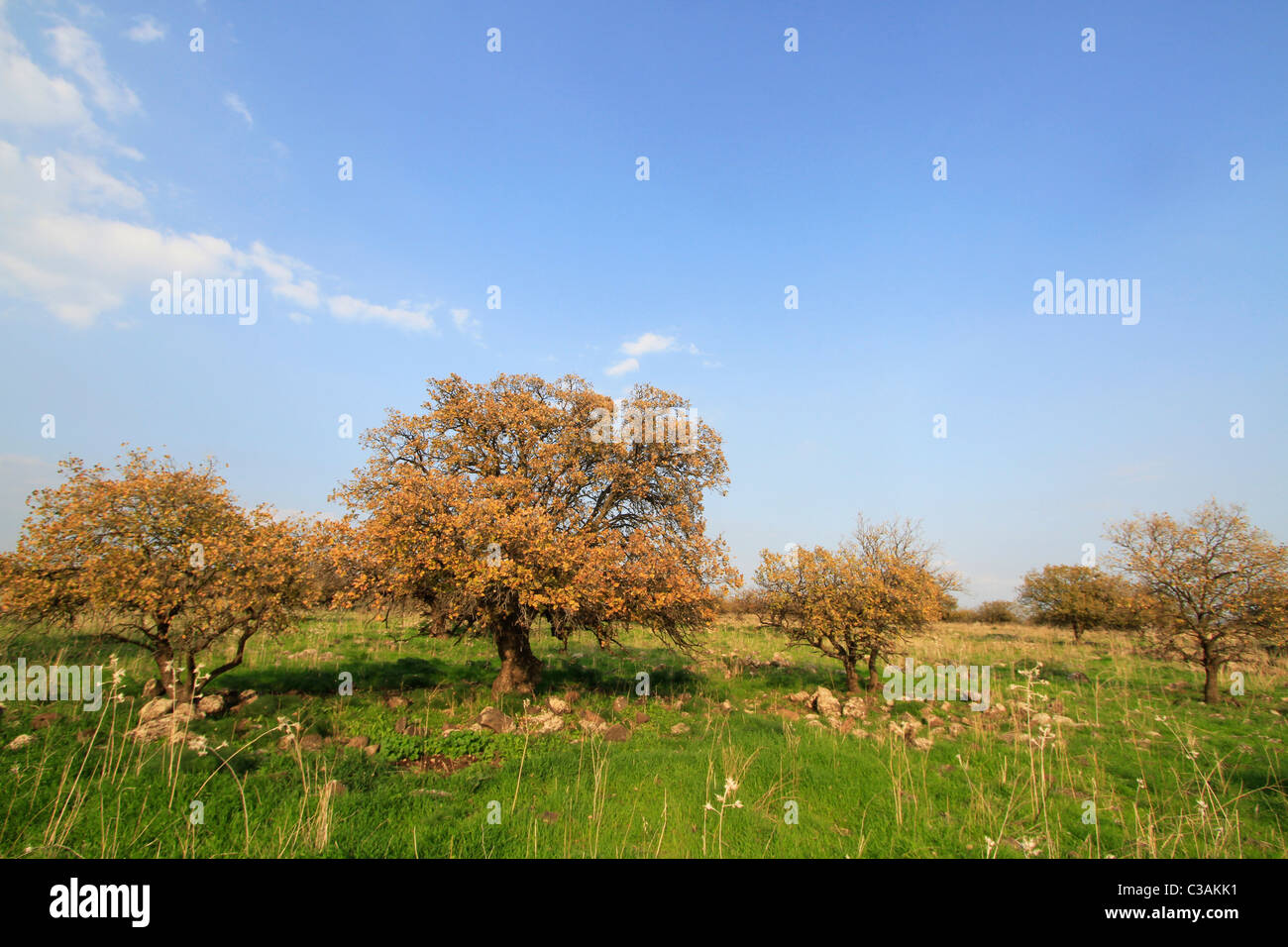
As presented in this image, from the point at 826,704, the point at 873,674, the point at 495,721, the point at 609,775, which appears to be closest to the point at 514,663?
the point at 495,721

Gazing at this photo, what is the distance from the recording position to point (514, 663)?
15914 mm

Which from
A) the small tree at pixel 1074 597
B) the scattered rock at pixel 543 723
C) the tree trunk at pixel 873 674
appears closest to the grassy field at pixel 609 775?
the scattered rock at pixel 543 723

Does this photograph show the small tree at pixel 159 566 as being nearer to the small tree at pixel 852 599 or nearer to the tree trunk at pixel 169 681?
the tree trunk at pixel 169 681

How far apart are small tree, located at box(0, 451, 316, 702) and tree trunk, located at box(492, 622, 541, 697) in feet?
17.7

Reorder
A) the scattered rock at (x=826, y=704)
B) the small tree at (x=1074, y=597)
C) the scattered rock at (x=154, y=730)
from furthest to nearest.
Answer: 1. the small tree at (x=1074, y=597)
2. the scattered rock at (x=826, y=704)
3. the scattered rock at (x=154, y=730)

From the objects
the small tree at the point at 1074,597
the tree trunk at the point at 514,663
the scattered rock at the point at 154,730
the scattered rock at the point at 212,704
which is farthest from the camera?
the small tree at the point at 1074,597

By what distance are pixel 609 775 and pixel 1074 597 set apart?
1635 inches

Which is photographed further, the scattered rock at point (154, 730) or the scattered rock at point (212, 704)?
the scattered rock at point (212, 704)

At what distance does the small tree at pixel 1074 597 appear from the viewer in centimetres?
3681

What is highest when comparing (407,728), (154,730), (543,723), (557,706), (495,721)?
(154,730)

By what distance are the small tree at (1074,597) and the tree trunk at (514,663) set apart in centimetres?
3716

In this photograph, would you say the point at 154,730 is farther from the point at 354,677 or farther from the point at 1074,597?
the point at 1074,597
